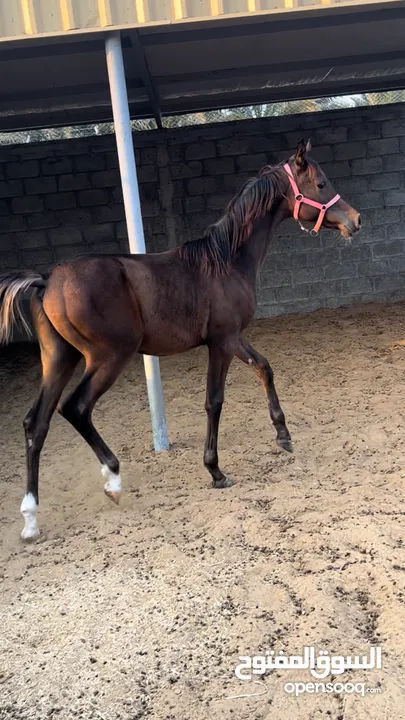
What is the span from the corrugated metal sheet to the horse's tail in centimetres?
143

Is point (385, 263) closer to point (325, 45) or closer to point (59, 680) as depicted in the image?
point (325, 45)

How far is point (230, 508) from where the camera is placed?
118 inches

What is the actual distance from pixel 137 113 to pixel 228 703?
635 centimetres

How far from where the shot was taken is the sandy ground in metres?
1.83

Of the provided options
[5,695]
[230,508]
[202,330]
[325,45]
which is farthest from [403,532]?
[325,45]

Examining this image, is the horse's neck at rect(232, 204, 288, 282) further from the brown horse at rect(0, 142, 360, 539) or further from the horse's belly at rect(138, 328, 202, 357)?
the horse's belly at rect(138, 328, 202, 357)

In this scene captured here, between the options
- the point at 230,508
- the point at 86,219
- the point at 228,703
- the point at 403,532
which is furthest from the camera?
the point at 86,219

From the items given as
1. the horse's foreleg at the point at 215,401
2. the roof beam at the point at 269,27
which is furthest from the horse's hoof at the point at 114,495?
the roof beam at the point at 269,27

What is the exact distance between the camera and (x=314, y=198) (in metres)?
3.35

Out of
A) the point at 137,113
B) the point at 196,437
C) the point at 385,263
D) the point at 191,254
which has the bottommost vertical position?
the point at 196,437

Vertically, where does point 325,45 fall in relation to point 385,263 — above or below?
above

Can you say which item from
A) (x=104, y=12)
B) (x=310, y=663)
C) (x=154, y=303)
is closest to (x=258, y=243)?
Answer: (x=154, y=303)

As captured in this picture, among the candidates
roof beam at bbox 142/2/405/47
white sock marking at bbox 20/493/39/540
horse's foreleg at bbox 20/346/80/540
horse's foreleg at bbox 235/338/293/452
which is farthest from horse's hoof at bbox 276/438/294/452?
roof beam at bbox 142/2/405/47

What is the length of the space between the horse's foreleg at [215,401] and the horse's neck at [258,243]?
1.70 feet
